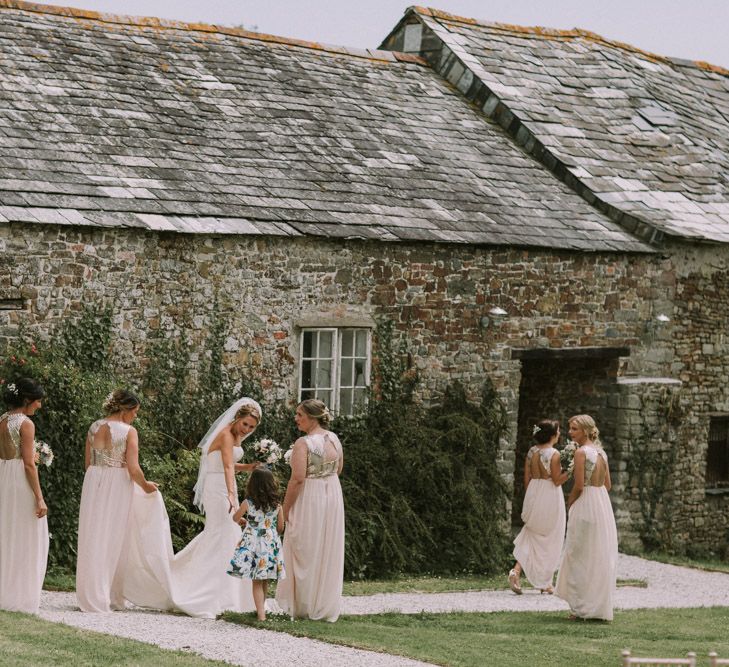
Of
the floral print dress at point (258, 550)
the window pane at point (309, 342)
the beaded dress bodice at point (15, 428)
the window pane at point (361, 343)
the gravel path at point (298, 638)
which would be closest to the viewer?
the gravel path at point (298, 638)

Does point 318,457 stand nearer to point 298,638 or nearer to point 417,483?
point 298,638

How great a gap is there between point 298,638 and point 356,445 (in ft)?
18.7

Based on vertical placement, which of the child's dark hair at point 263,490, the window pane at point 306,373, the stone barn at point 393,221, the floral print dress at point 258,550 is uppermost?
the stone barn at point 393,221

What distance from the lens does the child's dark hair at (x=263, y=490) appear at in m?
10.7

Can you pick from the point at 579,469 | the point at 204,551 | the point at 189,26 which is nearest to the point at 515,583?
the point at 579,469

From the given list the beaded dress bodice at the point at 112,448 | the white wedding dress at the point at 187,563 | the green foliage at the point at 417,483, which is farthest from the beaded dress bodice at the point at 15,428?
the green foliage at the point at 417,483

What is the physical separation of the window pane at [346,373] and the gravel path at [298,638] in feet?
10.9

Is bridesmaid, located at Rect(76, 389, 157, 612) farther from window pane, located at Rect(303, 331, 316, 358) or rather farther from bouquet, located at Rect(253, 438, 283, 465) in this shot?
window pane, located at Rect(303, 331, 316, 358)

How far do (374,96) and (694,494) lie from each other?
694cm

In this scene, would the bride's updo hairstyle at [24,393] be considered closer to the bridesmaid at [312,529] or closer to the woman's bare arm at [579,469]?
the bridesmaid at [312,529]

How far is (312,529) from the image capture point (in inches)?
431

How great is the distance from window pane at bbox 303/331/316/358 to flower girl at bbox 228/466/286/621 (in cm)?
516

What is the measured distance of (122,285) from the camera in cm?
1438

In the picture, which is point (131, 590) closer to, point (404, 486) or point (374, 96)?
point (404, 486)
